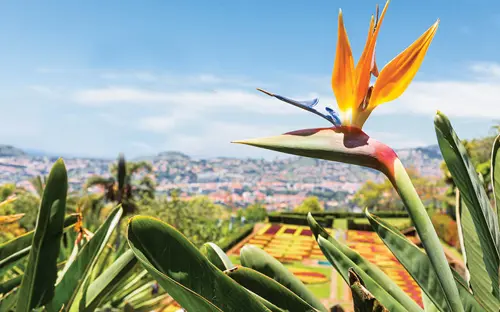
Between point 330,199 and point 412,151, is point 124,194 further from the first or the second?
point 412,151

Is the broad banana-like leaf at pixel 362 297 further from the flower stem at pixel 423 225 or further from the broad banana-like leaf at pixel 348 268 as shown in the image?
the broad banana-like leaf at pixel 348 268

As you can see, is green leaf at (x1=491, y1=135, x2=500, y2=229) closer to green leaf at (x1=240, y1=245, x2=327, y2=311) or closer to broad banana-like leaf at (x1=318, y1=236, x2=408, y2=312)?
broad banana-like leaf at (x1=318, y1=236, x2=408, y2=312)

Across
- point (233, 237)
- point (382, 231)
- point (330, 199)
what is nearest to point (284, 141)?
point (382, 231)

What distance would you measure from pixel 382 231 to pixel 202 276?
377mm

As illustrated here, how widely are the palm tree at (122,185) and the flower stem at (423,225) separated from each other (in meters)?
22.1

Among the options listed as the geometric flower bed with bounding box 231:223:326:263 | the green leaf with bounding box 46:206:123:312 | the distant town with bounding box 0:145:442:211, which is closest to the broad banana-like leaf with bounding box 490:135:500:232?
the green leaf with bounding box 46:206:123:312

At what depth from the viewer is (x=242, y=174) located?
507 feet

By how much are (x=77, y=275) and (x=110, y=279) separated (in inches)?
3.7

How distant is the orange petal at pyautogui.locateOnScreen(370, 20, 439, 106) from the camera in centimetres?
62

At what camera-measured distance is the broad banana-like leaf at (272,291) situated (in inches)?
27.0

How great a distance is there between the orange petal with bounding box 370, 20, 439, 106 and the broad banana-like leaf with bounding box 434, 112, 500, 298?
8 cm

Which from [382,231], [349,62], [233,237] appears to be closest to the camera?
[349,62]

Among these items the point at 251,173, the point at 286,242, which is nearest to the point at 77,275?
the point at 286,242

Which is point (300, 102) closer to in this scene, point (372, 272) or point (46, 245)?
point (372, 272)
